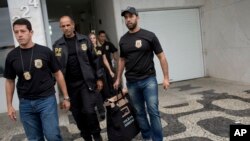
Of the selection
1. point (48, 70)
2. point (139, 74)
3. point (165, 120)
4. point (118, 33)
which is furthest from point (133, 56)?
point (118, 33)

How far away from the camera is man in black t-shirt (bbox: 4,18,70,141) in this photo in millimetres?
2941

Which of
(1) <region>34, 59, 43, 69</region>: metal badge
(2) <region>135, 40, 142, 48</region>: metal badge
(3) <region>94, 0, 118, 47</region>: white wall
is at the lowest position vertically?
(1) <region>34, 59, 43, 69</region>: metal badge

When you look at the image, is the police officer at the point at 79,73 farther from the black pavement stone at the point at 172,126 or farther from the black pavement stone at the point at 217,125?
the black pavement stone at the point at 217,125

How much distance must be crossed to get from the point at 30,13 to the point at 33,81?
9.55ft

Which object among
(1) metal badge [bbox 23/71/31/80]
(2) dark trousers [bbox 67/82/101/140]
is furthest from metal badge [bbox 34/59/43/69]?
(2) dark trousers [bbox 67/82/101/140]

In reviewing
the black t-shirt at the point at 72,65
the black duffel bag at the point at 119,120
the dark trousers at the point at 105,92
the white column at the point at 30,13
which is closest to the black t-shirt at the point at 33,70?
the black t-shirt at the point at 72,65

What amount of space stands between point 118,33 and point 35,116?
467 cm

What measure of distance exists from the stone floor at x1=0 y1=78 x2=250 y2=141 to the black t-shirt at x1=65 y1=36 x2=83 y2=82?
1.06m

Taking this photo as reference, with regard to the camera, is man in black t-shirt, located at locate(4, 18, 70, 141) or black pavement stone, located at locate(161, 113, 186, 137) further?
black pavement stone, located at locate(161, 113, 186, 137)

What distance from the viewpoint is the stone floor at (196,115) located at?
404cm

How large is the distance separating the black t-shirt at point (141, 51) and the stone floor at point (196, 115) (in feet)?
3.41

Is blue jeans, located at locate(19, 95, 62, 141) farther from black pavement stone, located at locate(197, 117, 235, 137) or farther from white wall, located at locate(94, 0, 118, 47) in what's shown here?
white wall, located at locate(94, 0, 118, 47)

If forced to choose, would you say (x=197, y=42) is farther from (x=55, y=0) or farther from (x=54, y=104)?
(x=54, y=104)

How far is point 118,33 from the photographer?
744 centimetres
